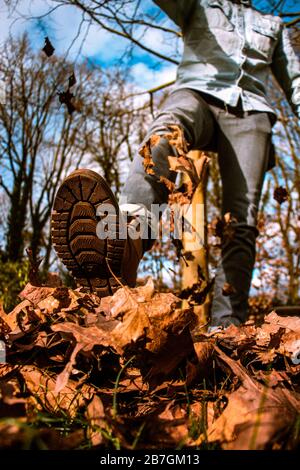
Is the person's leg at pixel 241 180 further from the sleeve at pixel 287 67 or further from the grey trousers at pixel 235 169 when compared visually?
the sleeve at pixel 287 67

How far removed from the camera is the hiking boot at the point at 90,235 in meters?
1.38

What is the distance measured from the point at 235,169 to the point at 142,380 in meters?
1.65

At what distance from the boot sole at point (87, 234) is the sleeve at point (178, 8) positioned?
1.44 m

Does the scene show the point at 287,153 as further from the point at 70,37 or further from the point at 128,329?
the point at 128,329

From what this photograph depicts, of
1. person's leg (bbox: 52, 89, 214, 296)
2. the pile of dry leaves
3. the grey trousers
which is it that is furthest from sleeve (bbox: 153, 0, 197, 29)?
the pile of dry leaves

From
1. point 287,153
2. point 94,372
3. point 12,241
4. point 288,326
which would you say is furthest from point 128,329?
point 287,153

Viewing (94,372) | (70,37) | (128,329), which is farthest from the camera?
(70,37)

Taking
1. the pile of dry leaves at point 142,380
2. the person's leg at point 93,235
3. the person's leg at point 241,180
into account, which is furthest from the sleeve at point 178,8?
the pile of dry leaves at point 142,380

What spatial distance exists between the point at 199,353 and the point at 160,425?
28 cm

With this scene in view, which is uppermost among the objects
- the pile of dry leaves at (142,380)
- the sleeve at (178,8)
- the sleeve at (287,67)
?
the sleeve at (178,8)

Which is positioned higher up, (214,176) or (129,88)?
(129,88)

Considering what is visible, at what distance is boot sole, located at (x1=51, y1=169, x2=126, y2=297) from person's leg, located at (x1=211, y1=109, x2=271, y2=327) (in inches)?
37.9

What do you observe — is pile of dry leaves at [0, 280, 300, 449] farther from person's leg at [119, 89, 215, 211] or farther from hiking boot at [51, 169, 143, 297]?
person's leg at [119, 89, 215, 211]

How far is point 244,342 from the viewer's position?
3.37ft
